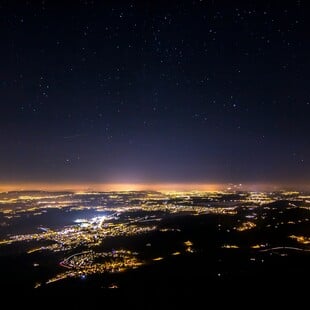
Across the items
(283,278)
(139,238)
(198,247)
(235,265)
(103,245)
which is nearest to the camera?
(283,278)

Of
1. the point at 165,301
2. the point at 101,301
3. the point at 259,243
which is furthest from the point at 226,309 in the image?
the point at 259,243

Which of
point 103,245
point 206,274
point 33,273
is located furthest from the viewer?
point 103,245

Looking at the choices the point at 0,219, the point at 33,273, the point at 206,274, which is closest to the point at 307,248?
the point at 206,274

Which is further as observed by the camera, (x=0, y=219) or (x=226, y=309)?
(x=0, y=219)

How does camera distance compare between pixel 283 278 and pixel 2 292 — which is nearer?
pixel 283 278

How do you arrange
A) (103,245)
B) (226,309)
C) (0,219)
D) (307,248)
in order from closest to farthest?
(226,309) → (307,248) → (103,245) → (0,219)

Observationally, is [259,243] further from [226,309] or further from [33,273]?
[33,273]

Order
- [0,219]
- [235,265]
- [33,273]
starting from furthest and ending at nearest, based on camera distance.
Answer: [0,219]
[33,273]
[235,265]

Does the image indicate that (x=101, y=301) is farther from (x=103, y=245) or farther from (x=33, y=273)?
(x=103, y=245)

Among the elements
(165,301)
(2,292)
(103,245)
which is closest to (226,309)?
(165,301)

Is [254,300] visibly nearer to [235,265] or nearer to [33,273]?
[235,265]
